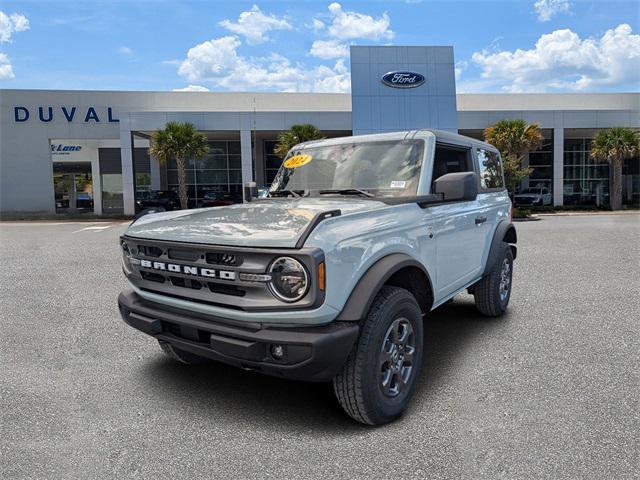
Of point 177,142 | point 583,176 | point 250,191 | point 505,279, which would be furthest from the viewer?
point 583,176

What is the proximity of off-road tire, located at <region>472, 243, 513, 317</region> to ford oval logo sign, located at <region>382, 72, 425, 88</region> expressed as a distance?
2541cm

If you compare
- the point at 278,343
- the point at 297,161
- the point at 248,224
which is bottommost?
the point at 278,343

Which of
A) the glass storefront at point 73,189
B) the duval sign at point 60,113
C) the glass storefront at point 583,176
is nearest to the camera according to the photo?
the duval sign at point 60,113

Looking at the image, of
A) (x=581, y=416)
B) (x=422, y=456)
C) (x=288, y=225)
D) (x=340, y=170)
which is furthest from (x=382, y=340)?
(x=340, y=170)

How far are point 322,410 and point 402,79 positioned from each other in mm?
28349

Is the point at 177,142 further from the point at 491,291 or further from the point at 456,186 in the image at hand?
the point at 456,186

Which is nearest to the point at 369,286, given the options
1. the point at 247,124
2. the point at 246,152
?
the point at 246,152

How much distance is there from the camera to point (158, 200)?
29.2 m

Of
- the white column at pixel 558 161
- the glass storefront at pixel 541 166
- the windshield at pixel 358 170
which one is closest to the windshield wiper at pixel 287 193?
the windshield at pixel 358 170

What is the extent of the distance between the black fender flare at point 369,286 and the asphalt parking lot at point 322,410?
799 millimetres

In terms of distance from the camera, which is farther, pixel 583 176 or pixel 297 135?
pixel 583 176

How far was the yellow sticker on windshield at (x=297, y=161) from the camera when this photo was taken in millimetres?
4555

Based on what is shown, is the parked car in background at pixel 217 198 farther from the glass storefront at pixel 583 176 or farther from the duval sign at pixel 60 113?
the glass storefront at pixel 583 176

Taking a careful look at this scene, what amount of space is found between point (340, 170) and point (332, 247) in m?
1.71
